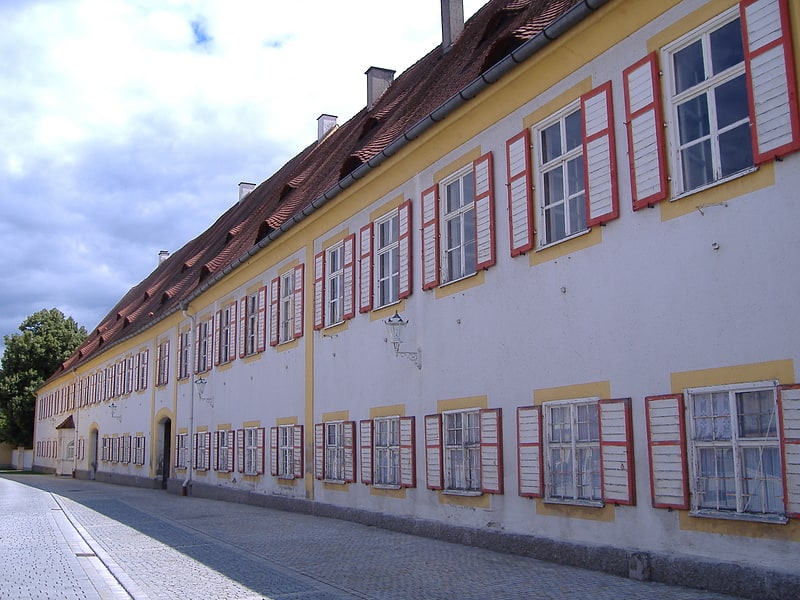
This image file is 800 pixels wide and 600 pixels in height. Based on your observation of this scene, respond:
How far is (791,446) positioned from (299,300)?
12776 mm

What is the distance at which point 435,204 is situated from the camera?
13539 mm

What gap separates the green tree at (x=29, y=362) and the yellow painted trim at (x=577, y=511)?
189 feet

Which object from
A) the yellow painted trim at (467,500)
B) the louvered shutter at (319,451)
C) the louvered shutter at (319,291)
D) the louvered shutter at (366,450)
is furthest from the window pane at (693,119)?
the louvered shutter at (319,451)

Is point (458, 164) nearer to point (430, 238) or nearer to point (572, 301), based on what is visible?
point (430, 238)

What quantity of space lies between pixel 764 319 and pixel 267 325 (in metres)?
14.6

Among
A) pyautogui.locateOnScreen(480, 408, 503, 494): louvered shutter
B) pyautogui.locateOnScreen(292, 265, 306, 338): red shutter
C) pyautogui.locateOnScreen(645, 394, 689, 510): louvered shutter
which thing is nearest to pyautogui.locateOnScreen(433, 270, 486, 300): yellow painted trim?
pyautogui.locateOnScreen(480, 408, 503, 494): louvered shutter

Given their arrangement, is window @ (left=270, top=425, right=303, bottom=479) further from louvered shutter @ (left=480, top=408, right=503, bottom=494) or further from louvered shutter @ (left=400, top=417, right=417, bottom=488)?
louvered shutter @ (left=480, top=408, right=503, bottom=494)

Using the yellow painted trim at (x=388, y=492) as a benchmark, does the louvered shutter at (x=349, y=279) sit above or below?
above

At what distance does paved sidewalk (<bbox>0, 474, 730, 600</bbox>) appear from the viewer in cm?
859

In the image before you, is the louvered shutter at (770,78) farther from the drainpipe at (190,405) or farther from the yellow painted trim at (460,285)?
the drainpipe at (190,405)

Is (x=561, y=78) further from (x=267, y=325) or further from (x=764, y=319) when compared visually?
(x=267, y=325)

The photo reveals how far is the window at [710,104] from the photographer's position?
8.27m

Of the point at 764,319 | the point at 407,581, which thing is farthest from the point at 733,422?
the point at 407,581

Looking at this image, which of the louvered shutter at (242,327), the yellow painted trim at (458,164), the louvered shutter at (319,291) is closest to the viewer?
the yellow painted trim at (458,164)
